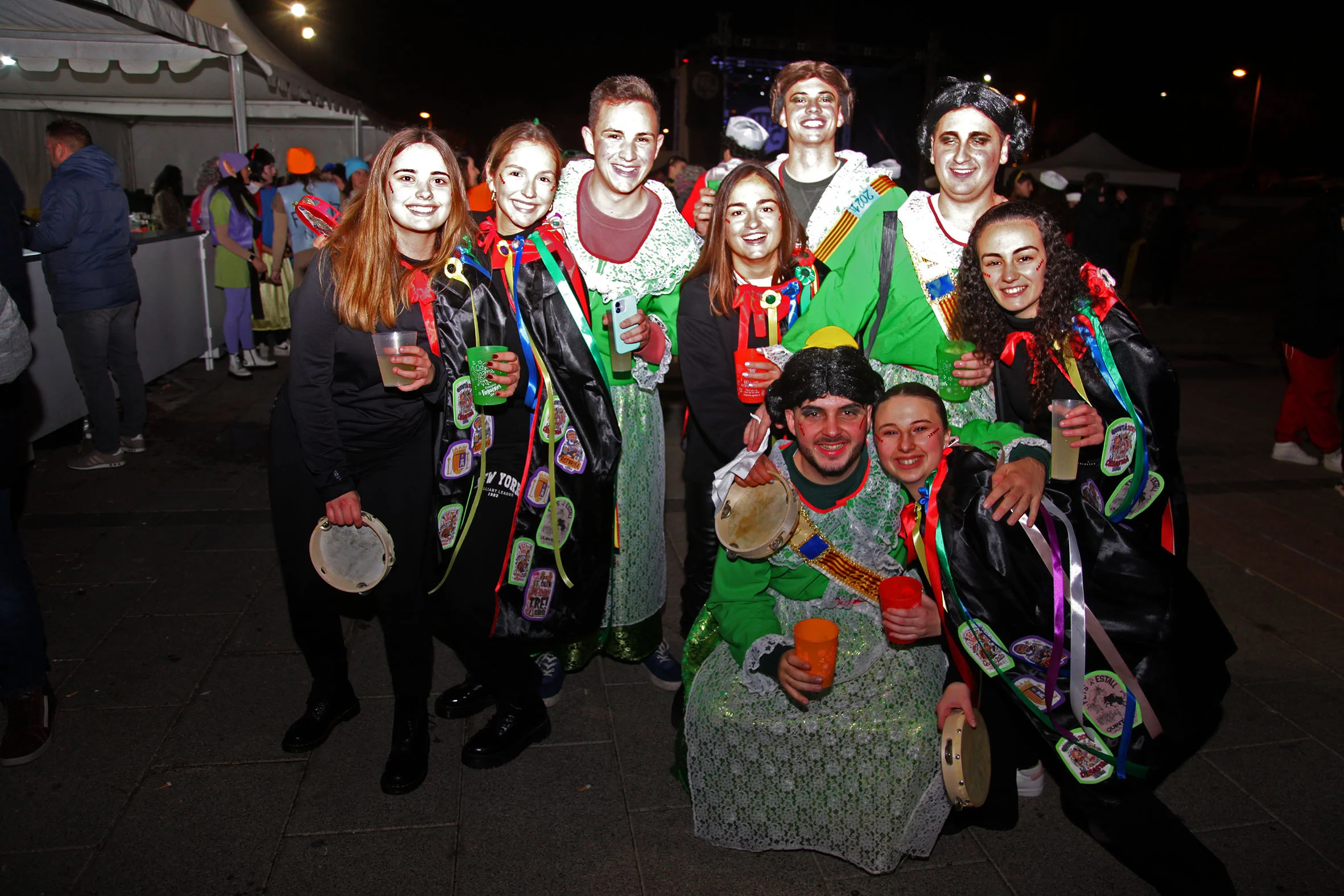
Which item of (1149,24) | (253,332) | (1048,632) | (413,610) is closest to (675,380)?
(253,332)

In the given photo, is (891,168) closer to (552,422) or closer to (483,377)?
(552,422)

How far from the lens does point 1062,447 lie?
6.95 feet

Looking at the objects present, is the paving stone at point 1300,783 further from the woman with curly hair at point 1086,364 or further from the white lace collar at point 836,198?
the white lace collar at point 836,198

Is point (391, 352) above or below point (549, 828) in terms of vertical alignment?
above

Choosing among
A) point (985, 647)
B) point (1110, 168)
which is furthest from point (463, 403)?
point (1110, 168)

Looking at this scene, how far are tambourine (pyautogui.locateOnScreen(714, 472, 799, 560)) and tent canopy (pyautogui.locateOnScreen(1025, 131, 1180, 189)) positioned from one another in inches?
745

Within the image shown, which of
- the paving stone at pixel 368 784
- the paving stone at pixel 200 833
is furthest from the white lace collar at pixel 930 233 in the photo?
the paving stone at pixel 200 833

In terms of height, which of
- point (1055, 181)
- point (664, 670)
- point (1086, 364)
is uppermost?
point (1055, 181)

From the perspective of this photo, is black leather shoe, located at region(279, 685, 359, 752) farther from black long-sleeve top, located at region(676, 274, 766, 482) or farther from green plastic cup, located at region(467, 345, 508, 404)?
black long-sleeve top, located at region(676, 274, 766, 482)

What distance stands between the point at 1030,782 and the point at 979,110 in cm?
203

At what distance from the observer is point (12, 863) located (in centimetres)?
222

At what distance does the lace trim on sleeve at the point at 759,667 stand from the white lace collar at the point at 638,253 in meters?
1.16

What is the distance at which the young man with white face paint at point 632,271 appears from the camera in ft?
8.93

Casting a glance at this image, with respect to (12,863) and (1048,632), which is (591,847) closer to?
(1048,632)
